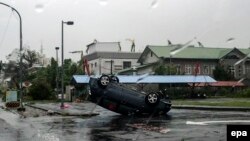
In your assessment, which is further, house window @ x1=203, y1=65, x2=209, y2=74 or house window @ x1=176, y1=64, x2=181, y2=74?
house window @ x1=203, y1=65, x2=209, y2=74

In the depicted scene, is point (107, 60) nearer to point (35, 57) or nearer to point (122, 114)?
point (35, 57)

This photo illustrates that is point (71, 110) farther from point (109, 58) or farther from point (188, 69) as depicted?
point (109, 58)

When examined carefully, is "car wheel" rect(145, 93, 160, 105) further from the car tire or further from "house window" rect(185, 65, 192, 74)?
"house window" rect(185, 65, 192, 74)

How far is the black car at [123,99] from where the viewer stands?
2496 cm

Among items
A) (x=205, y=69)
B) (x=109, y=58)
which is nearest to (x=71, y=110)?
(x=205, y=69)

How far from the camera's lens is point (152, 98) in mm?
24719

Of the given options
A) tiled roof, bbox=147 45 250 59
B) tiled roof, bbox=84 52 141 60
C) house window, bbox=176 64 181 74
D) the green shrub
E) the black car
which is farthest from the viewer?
tiled roof, bbox=84 52 141 60

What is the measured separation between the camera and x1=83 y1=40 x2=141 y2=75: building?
79000 millimetres

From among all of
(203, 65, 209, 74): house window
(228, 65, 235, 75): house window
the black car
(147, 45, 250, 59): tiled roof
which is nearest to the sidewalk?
the black car

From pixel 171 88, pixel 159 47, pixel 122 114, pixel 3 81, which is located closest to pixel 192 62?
pixel 159 47

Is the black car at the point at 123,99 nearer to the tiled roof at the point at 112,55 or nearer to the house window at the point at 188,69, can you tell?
the tiled roof at the point at 112,55

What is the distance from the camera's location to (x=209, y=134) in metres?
15.6

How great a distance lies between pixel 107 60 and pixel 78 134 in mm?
65864

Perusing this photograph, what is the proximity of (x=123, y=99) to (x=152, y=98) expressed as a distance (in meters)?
1.55
